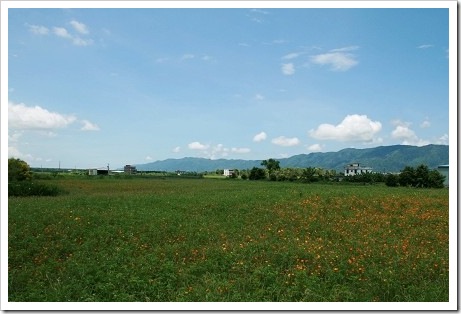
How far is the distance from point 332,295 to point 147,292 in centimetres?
242

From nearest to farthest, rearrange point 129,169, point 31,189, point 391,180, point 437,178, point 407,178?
point 129,169 → point 31,189 → point 437,178 → point 407,178 → point 391,180

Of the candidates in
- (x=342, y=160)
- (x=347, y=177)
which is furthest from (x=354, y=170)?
(x=342, y=160)

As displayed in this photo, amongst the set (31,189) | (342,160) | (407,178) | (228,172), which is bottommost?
(31,189)

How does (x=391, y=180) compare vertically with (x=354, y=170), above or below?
below

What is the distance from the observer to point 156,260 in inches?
241

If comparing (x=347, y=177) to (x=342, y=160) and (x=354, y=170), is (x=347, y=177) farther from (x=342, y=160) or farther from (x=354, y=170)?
(x=342, y=160)

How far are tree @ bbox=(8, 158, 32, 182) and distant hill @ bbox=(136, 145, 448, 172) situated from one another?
1966mm

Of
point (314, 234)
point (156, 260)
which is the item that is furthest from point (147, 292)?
point (314, 234)

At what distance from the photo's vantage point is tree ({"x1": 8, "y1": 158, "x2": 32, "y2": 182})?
648cm

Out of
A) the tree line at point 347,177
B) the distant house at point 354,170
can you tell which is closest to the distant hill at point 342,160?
the distant house at point 354,170

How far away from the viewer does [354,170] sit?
9969 millimetres

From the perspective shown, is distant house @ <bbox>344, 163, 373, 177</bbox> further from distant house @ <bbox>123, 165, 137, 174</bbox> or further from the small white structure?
distant house @ <bbox>123, 165, 137, 174</bbox>

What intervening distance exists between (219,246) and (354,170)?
15.3 ft

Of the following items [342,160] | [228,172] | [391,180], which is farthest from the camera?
[391,180]
